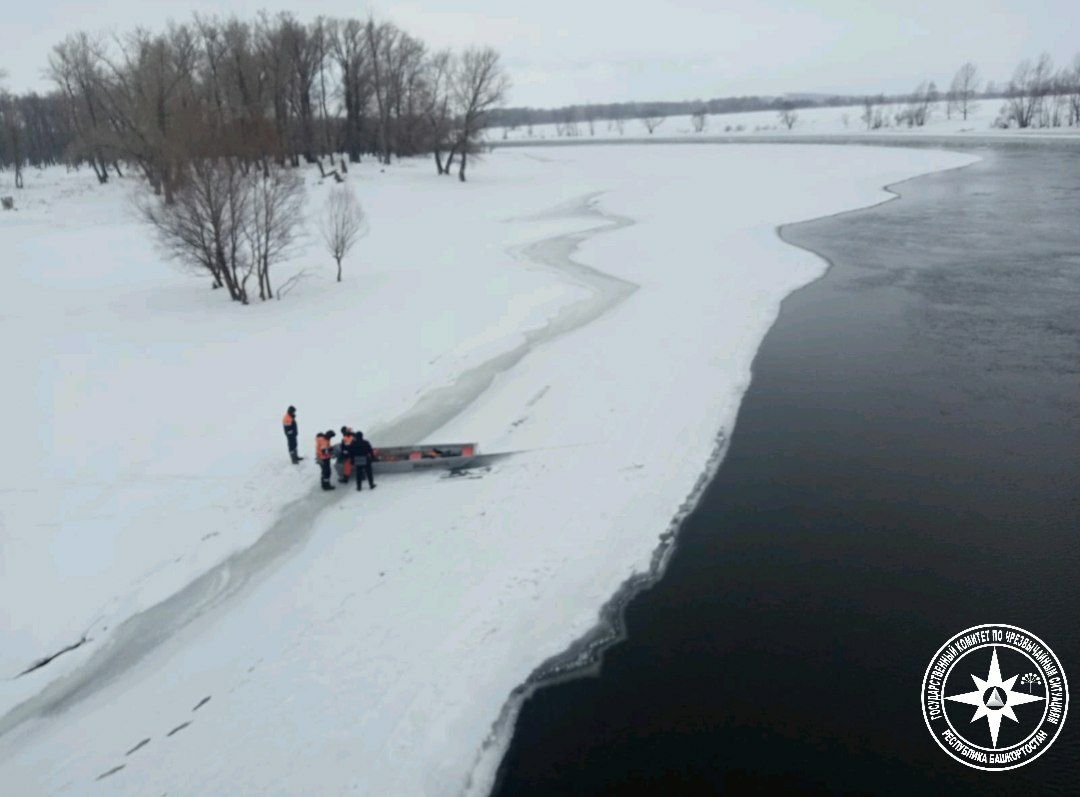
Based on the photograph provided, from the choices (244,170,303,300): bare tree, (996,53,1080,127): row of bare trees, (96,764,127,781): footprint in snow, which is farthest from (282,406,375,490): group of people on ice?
(996,53,1080,127): row of bare trees

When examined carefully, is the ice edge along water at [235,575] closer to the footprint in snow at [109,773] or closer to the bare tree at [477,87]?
the footprint in snow at [109,773]

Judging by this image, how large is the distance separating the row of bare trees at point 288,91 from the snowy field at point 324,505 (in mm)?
21687

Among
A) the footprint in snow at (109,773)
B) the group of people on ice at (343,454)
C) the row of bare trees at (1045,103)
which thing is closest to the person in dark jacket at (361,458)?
the group of people on ice at (343,454)

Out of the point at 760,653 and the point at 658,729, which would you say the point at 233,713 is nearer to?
the point at 658,729

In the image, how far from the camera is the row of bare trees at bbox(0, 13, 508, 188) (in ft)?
152

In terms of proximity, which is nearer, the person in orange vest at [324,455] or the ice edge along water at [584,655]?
the ice edge along water at [584,655]

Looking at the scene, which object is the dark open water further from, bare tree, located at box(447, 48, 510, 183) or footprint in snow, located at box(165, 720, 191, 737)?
bare tree, located at box(447, 48, 510, 183)

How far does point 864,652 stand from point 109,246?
35.2 meters

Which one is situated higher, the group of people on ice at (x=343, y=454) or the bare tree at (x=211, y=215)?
the bare tree at (x=211, y=215)

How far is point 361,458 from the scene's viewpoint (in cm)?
1311

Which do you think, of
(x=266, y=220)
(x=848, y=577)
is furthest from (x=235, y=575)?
(x=266, y=220)

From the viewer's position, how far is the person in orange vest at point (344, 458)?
43.0ft

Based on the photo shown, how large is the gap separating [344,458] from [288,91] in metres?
52.4

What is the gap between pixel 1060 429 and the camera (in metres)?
14.5
